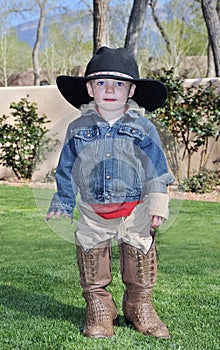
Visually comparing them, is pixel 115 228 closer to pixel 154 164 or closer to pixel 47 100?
pixel 154 164

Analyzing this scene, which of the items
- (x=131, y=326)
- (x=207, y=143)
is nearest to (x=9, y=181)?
(x=207, y=143)

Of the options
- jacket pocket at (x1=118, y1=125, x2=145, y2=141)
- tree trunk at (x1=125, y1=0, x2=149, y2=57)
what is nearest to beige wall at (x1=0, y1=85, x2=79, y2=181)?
tree trunk at (x1=125, y1=0, x2=149, y2=57)

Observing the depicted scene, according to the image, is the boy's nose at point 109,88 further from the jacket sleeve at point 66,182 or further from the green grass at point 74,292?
the green grass at point 74,292

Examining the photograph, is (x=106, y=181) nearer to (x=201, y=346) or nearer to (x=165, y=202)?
A: (x=165, y=202)

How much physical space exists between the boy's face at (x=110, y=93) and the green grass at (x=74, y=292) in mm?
601

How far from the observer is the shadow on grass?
4.11 meters

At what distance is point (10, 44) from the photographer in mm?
54250

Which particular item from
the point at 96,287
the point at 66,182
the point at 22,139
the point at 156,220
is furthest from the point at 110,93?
the point at 22,139

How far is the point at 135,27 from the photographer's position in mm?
14742

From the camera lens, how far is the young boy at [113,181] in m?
Answer: 3.40

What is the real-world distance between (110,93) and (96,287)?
1086 mm

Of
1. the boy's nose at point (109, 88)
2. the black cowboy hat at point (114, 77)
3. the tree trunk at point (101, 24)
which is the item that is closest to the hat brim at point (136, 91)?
the black cowboy hat at point (114, 77)

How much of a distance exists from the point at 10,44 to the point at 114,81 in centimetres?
5246

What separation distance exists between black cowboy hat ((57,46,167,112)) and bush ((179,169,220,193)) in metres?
7.66
